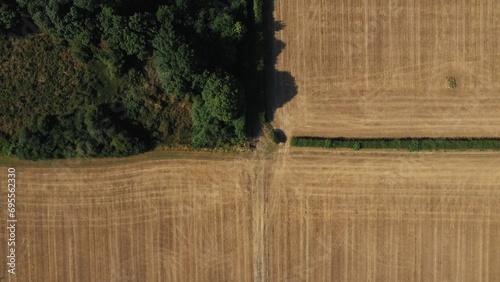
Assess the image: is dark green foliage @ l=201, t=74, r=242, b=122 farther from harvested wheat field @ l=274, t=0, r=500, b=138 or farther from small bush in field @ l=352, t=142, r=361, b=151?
small bush in field @ l=352, t=142, r=361, b=151

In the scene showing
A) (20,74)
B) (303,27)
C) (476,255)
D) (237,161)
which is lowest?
(476,255)

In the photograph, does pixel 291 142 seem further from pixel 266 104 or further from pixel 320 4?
pixel 320 4

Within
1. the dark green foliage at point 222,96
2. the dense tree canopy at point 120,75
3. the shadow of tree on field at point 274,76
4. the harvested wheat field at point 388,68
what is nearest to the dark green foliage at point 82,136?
the dense tree canopy at point 120,75

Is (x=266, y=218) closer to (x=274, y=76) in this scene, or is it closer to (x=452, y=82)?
(x=274, y=76)

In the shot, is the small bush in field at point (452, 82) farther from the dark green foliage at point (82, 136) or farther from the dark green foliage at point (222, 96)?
the dark green foliage at point (82, 136)

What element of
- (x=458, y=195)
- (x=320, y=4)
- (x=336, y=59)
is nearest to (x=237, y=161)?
(x=336, y=59)

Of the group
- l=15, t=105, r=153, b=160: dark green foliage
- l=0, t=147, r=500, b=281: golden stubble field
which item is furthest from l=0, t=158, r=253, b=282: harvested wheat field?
l=15, t=105, r=153, b=160: dark green foliage
